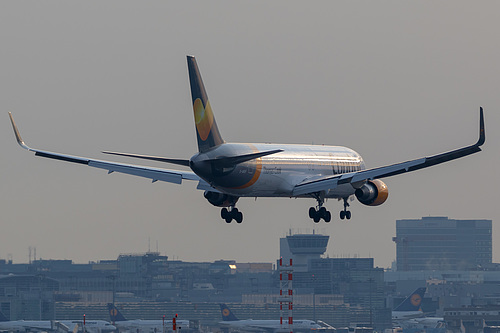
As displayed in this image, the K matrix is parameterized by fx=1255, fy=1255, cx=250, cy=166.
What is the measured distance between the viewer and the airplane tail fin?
90.4 meters

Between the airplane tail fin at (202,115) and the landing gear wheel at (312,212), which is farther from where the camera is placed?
the landing gear wheel at (312,212)

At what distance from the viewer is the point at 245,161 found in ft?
298

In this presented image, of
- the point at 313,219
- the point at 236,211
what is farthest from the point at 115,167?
the point at 313,219

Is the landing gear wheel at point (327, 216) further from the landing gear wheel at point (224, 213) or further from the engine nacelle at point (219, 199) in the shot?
the landing gear wheel at point (224, 213)

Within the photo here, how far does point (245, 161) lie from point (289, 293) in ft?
85.3

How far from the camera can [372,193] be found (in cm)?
10219

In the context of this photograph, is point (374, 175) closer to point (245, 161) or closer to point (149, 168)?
point (245, 161)

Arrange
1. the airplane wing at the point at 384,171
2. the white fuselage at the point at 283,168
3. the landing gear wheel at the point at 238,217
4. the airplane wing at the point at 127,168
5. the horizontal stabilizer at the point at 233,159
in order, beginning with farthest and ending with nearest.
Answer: the landing gear wheel at the point at 238,217 → the airplane wing at the point at 127,168 → the white fuselage at the point at 283,168 → the horizontal stabilizer at the point at 233,159 → the airplane wing at the point at 384,171

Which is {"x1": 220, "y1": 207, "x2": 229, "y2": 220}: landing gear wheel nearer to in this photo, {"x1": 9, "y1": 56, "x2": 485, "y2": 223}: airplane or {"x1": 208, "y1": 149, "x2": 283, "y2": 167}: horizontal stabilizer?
{"x1": 9, "y1": 56, "x2": 485, "y2": 223}: airplane

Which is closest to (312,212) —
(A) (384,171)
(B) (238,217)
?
(B) (238,217)

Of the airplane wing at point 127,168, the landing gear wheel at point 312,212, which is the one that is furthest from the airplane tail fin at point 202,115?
the landing gear wheel at point 312,212

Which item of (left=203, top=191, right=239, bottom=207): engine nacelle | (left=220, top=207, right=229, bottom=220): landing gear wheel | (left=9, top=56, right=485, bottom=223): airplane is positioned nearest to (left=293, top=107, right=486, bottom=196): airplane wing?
(left=9, top=56, right=485, bottom=223): airplane

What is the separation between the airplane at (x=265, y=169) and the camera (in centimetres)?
8994

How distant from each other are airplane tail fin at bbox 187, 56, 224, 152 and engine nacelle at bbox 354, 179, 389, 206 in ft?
52.2
